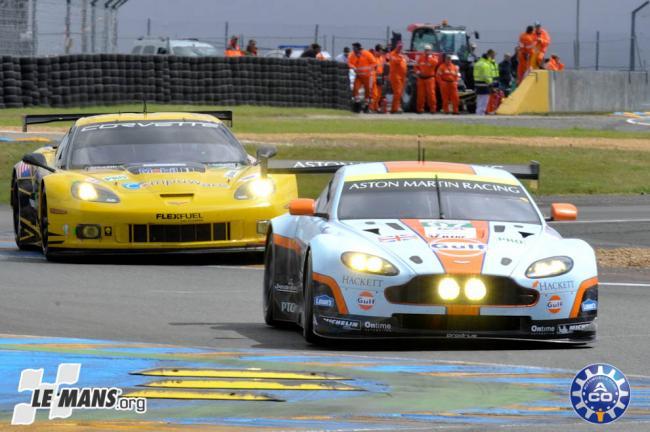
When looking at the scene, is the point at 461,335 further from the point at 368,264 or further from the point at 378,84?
the point at 378,84

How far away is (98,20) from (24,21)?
9.00ft

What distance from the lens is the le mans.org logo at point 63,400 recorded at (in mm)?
6281

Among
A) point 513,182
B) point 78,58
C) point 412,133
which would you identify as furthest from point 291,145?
point 513,182

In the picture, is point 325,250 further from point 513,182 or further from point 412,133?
point 412,133

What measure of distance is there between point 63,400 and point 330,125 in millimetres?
23879

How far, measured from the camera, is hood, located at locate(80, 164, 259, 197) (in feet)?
43.3

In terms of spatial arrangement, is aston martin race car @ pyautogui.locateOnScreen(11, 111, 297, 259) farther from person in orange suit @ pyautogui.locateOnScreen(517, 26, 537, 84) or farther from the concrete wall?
person in orange suit @ pyautogui.locateOnScreen(517, 26, 537, 84)

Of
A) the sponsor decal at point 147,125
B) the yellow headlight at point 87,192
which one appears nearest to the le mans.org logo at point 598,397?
the yellow headlight at point 87,192

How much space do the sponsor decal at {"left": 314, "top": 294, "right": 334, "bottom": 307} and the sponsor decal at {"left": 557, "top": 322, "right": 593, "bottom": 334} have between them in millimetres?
1208

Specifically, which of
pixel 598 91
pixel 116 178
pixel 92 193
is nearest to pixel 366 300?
pixel 92 193

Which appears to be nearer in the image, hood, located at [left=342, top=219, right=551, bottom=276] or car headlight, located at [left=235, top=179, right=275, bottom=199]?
hood, located at [left=342, top=219, right=551, bottom=276]

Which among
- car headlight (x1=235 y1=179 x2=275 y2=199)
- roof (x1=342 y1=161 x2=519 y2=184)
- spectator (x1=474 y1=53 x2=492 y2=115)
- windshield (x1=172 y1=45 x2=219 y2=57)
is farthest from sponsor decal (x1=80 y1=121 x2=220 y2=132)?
windshield (x1=172 y1=45 x2=219 y2=57)

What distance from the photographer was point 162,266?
13.1 metres

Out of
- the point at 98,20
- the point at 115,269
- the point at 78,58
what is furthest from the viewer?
the point at 98,20
